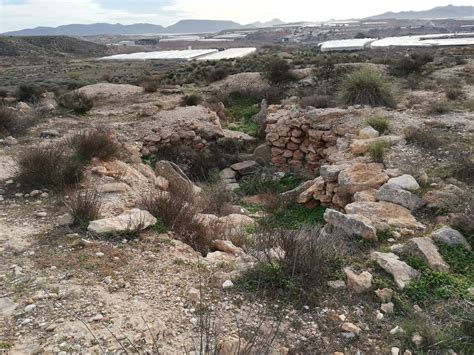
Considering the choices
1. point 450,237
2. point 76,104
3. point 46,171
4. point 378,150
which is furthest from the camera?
point 76,104

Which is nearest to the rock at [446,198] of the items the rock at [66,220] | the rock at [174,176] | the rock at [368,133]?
the rock at [368,133]

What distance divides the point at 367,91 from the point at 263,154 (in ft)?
10.3

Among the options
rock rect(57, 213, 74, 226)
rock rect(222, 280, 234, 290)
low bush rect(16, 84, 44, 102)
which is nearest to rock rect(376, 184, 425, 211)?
rock rect(222, 280, 234, 290)

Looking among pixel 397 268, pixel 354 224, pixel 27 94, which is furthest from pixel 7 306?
pixel 27 94

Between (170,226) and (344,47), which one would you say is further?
(344,47)

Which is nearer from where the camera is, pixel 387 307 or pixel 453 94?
pixel 387 307

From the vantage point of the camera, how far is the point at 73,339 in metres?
3.11

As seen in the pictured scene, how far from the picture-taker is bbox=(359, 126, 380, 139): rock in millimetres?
8409

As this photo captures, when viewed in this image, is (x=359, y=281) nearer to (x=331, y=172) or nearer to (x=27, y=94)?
(x=331, y=172)

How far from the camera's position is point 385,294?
3.87 m

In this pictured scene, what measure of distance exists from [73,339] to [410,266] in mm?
3166

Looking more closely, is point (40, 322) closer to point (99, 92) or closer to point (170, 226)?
point (170, 226)

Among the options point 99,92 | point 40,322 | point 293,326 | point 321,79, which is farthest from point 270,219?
point 321,79

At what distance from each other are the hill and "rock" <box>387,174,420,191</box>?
63569 mm
